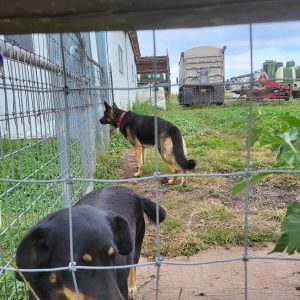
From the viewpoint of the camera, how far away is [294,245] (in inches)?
61.1

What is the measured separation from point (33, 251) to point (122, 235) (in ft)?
1.41

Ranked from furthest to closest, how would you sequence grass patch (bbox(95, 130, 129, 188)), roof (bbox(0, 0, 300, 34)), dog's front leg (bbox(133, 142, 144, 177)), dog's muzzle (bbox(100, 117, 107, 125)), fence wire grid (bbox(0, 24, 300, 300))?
1. dog's muzzle (bbox(100, 117, 107, 125))
2. dog's front leg (bbox(133, 142, 144, 177))
3. grass patch (bbox(95, 130, 129, 188))
4. fence wire grid (bbox(0, 24, 300, 300))
5. roof (bbox(0, 0, 300, 34))

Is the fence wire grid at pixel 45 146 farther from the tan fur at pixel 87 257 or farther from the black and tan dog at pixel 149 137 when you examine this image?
the black and tan dog at pixel 149 137

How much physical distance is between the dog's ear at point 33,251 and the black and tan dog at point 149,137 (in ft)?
12.6

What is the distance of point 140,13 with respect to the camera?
950mm

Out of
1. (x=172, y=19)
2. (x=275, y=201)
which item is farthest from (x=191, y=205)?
(x=172, y=19)

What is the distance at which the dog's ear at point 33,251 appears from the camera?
1.65m

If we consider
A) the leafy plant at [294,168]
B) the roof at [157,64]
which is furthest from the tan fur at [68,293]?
the roof at [157,64]

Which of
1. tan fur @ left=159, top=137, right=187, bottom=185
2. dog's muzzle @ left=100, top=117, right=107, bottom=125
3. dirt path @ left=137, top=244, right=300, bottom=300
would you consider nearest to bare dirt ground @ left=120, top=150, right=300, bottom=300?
dirt path @ left=137, top=244, right=300, bottom=300

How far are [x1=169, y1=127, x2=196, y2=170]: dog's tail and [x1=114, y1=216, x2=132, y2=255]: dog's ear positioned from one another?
3.89 metres

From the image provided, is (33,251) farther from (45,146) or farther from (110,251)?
(45,146)

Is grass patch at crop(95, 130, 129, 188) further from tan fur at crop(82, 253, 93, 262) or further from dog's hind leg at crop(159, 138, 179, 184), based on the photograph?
tan fur at crop(82, 253, 93, 262)

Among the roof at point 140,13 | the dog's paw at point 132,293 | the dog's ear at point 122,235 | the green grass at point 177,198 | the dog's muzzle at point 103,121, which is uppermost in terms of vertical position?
the roof at point 140,13

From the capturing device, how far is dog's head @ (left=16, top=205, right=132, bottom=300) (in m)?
1.65
